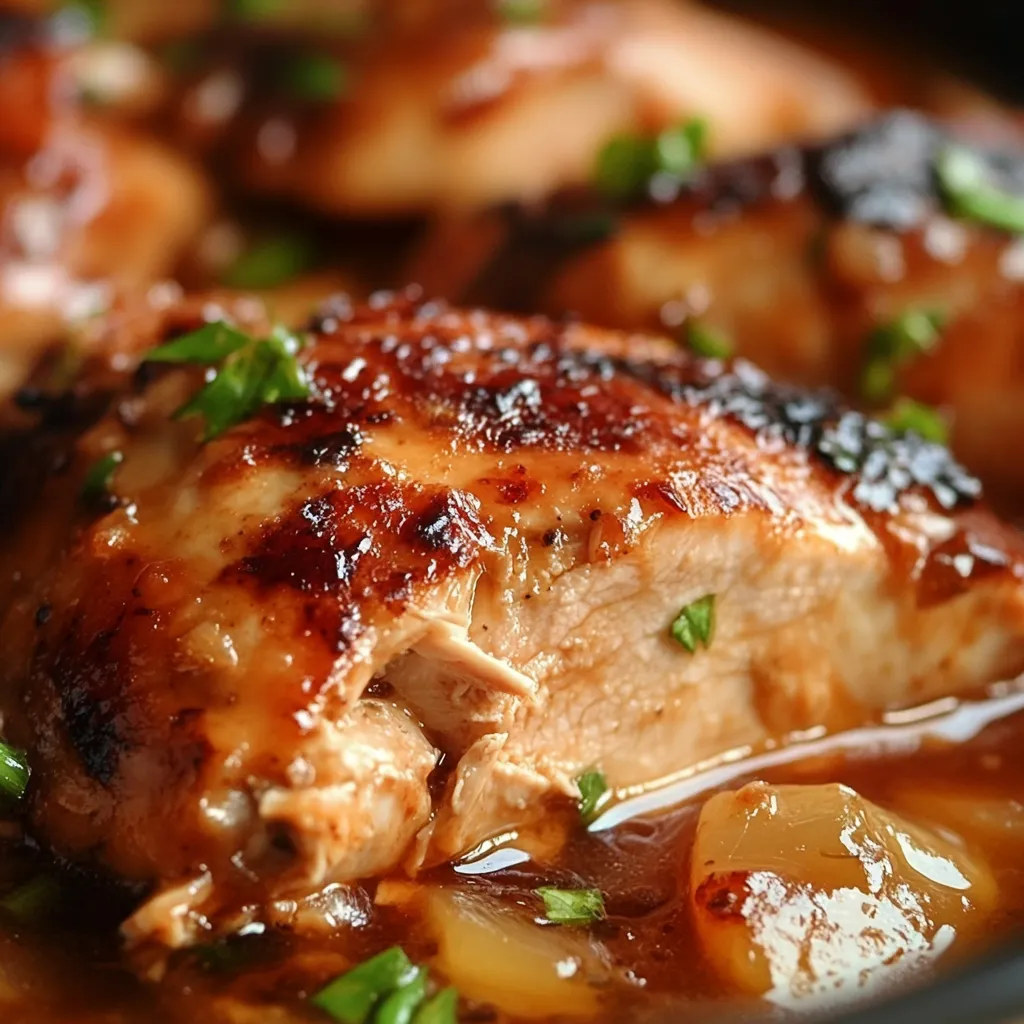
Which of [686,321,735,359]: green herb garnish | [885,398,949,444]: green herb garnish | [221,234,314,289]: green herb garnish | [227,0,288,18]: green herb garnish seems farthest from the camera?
[227,0,288,18]: green herb garnish

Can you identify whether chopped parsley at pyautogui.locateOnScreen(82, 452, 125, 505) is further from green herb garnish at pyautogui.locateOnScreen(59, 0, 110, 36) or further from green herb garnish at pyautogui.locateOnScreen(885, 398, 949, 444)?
green herb garnish at pyautogui.locateOnScreen(59, 0, 110, 36)

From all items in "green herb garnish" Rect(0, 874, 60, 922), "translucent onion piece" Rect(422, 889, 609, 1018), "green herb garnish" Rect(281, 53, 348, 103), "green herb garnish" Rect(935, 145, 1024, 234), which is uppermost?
"green herb garnish" Rect(281, 53, 348, 103)

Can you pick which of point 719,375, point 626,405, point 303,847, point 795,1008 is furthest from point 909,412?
point 303,847

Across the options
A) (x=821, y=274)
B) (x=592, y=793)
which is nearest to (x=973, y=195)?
(x=821, y=274)

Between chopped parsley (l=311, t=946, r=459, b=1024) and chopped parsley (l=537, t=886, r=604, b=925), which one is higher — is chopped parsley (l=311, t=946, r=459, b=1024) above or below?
above

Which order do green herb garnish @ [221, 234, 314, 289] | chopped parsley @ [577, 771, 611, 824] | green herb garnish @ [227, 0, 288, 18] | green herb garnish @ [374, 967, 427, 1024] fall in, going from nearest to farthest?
green herb garnish @ [374, 967, 427, 1024]
chopped parsley @ [577, 771, 611, 824]
green herb garnish @ [221, 234, 314, 289]
green herb garnish @ [227, 0, 288, 18]

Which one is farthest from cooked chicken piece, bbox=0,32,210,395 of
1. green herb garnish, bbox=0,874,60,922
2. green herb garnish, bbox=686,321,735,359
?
green herb garnish, bbox=0,874,60,922

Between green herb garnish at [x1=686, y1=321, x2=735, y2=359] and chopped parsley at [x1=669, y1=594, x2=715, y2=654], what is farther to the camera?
green herb garnish at [x1=686, y1=321, x2=735, y2=359]

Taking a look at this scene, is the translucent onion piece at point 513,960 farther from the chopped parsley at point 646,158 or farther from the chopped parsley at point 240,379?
the chopped parsley at point 646,158
